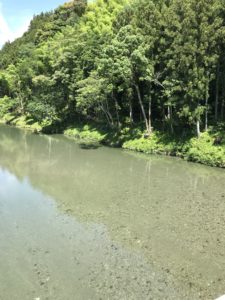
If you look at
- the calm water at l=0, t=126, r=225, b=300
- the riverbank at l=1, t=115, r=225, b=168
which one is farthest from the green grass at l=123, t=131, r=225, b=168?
the calm water at l=0, t=126, r=225, b=300

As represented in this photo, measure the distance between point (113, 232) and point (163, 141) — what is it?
644 inches

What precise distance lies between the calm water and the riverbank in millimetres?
1129

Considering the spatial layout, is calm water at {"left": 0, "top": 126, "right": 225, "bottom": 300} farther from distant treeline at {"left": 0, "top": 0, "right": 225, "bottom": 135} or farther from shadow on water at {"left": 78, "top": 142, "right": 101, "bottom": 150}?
shadow on water at {"left": 78, "top": 142, "right": 101, "bottom": 150}

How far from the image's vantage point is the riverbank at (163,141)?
945 inches

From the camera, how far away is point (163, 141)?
2880cm

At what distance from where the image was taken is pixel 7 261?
37.1ft

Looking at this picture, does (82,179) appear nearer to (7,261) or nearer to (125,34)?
(7,261)

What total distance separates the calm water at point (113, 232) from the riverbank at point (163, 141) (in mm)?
1129

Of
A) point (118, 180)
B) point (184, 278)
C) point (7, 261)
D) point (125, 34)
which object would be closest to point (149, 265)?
point (184, 278)

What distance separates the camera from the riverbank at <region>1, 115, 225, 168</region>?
24000mm

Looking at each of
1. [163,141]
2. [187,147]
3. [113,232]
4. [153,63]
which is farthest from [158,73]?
[113,232]

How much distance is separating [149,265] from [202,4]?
64.9ft

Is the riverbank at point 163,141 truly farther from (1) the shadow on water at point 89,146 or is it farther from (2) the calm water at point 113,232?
(2) the calm water at point 113,232

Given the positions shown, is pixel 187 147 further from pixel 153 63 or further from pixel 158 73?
pixel 153 63
